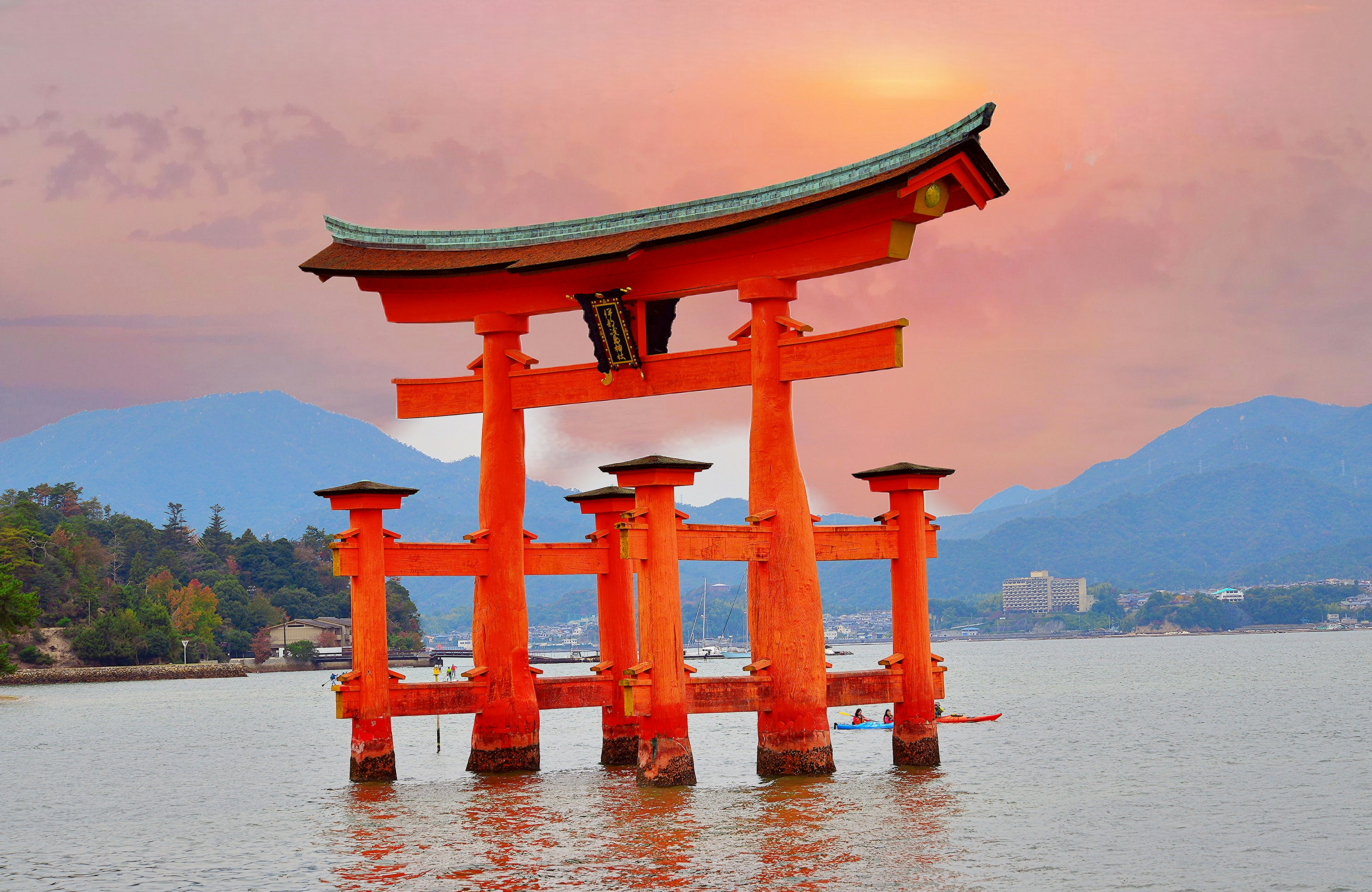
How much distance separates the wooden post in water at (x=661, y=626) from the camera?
20312 millimetres

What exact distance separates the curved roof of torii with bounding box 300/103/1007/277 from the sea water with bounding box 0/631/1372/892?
9.14m

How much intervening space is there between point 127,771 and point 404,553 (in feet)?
56.3

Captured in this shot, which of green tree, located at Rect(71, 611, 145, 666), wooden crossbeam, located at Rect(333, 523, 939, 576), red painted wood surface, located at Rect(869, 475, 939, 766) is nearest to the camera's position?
wooden crossbeam, located at Rect(333, 523, 939, 576)

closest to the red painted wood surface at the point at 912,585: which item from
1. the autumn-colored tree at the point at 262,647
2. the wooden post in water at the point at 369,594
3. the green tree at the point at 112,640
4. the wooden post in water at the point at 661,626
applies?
the wooden post in water at the point at 661,626

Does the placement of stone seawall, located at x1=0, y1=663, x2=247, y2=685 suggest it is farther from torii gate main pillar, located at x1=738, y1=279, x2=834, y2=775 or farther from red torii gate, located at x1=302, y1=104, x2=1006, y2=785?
torii gate main pillar, located at x1=738, y1=279, x2=834, y2=775

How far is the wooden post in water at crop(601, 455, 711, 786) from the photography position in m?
20.3

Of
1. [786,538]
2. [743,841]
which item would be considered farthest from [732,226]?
[743,841]

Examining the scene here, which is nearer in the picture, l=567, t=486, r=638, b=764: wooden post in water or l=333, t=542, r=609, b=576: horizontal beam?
l=333, t=542, r=609, b=576: horizontal beam

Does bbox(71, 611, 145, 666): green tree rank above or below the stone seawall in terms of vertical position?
above

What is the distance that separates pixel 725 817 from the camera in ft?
66.6

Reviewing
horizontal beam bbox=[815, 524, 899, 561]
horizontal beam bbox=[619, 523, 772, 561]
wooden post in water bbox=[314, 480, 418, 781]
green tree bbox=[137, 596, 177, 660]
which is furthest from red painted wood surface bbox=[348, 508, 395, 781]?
green tree bbox=[137, 596, 177, 660]

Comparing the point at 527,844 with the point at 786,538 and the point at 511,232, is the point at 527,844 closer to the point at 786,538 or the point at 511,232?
the point at 786,538

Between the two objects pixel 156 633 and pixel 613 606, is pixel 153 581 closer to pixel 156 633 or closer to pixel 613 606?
pixel 156 633

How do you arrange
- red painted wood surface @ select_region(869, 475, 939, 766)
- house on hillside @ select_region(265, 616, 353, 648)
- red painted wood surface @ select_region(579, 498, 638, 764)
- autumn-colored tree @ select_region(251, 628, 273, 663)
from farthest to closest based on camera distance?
house on hillside @ select_region(265, 616, 353, 648)
autumn-colored tree @ select_region(251, 628, 273, 663)
red painted wood surface @ select_region(579, 498, 638, 764)
red painted wood surface @ select_region(869, 475, 939, 766)
